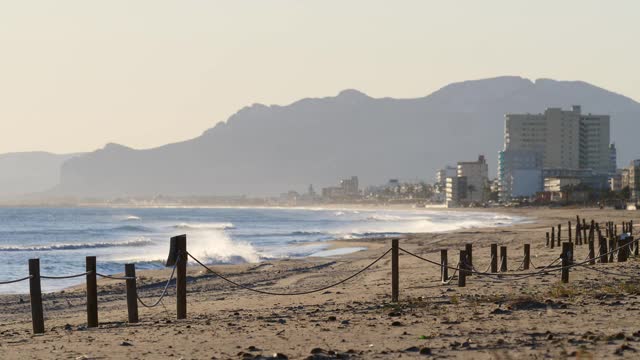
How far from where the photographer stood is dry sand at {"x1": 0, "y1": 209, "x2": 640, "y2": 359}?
13203 mm

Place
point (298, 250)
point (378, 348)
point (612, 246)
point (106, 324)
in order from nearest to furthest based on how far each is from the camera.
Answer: point (378, 348) < point (106, 324) < point (612, 246) < point (298, 250)

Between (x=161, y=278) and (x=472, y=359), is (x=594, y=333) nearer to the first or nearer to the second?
(x=472, y=359)

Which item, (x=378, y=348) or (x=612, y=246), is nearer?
(x=378, y=348)

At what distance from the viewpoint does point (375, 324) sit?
1585 cm

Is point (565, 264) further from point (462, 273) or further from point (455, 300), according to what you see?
point (455, 300)

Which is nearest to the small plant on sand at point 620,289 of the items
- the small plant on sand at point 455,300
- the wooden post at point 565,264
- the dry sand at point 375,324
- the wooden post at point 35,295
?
the dry sand at point 375,324

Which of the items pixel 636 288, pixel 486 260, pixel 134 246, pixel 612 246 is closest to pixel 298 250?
pixel 134 246

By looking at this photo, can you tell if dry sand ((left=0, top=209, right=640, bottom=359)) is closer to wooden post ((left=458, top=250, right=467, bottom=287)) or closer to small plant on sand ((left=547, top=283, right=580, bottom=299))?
small plant on sand ((left=547, top=283, right=580, bottom=299))

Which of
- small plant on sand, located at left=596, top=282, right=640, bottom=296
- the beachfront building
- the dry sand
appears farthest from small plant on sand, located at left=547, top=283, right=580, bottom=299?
the beachfront building

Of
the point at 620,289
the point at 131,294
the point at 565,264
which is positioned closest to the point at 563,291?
the point at 620,289

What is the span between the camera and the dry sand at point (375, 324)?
43.3 ft

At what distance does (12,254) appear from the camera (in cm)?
5884

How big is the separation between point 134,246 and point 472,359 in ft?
181

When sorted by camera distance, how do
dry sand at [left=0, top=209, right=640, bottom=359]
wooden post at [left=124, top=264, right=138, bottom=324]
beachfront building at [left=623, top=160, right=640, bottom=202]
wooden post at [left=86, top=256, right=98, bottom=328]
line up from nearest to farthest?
dry sand at [left=0, top=209, right=640, bottom=359]
wooden post at [left=86, top=256, right=98, bottom=328]
wooden post at [left=124, top=264, right=138, bottom=324]
beachfront building at [left=623, top=160, right=640, bottom=202]
